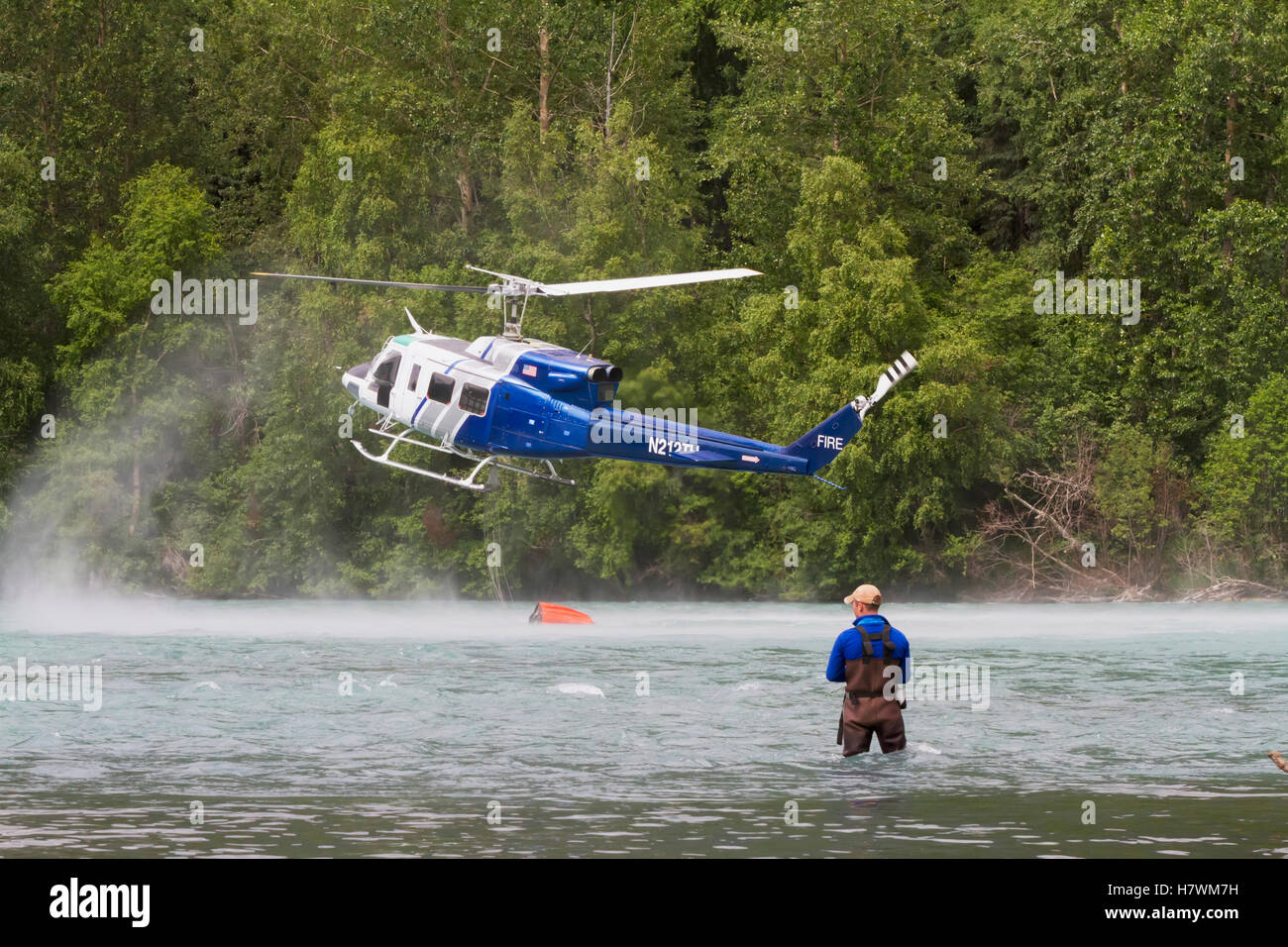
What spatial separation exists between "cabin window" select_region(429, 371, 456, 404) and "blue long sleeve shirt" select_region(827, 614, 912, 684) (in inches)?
627

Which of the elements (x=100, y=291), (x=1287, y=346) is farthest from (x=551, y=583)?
(x=1287, y=346)

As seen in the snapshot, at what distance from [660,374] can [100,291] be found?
18.0 meters

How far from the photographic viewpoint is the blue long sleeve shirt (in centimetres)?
1809

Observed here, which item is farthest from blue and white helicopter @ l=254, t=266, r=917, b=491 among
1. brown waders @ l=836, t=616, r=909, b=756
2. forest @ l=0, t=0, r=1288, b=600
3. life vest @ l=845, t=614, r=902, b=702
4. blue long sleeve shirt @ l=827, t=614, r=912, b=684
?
forest @ l=0, t=0, r=1288, b=600

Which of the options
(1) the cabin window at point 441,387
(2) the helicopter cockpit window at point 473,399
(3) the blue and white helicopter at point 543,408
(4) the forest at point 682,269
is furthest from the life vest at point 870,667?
(4) the forest at point 682,269

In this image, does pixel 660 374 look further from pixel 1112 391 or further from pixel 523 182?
pixel 1112 391

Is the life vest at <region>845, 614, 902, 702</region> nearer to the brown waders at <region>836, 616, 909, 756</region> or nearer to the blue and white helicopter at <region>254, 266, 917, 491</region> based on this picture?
the brown waders at <region>836, 616, 909, 756</region>

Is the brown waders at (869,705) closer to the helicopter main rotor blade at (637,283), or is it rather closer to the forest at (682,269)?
the helicopter main rotor blade at (637,283)

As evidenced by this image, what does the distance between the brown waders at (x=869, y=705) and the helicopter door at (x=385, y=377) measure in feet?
55.7

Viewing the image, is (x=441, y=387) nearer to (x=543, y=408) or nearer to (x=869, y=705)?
(x=543, y=408)

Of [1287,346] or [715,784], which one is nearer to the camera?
[715,784]

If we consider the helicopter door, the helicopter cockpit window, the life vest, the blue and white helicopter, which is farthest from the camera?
the helicopter door

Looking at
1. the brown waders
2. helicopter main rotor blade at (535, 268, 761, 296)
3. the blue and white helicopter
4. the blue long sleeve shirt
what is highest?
helicopter main rotor blade at (535, 268, 761, 296)

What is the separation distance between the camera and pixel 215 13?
5941 centimetres
